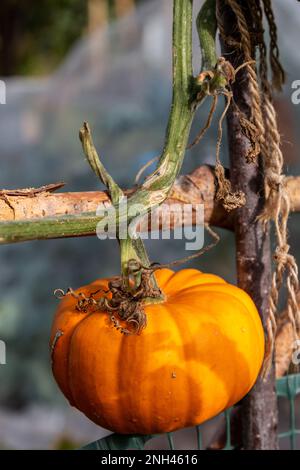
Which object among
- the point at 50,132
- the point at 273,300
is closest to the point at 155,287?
the point at 273,300

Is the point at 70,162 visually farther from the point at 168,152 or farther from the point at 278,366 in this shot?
the point at 168,152

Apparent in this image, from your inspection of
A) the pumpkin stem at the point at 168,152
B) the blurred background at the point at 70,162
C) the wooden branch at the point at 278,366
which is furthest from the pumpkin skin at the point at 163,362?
the blurred background at the point at 70,162

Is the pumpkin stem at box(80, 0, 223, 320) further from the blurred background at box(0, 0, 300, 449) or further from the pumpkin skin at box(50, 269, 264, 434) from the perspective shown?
the blurred background at box(0, 0, 300, 449)

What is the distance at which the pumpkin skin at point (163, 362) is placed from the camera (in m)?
0.74

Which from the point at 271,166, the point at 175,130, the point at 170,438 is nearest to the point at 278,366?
the point at 170,438

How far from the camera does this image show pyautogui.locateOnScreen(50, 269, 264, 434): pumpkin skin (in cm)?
74

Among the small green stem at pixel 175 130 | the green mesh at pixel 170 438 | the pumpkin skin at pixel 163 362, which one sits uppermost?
the small green stem at pixel 175 130

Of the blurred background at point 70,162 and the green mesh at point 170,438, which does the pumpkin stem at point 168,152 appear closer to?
the green mesh at point 170,438

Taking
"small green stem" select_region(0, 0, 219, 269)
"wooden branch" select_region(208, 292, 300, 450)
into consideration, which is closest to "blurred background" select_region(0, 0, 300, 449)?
"wooden branch" select_region(208, 292, 300, 450)

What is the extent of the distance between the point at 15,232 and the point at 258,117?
0.36 meters

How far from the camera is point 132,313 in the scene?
74 centimetres

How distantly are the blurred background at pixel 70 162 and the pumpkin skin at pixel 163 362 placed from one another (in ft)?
4.63

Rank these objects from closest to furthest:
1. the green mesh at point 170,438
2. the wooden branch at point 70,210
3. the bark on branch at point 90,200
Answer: the wooden branch at point 70,210
the bark on branch at point 90,200
the green mesh at point 170,438
